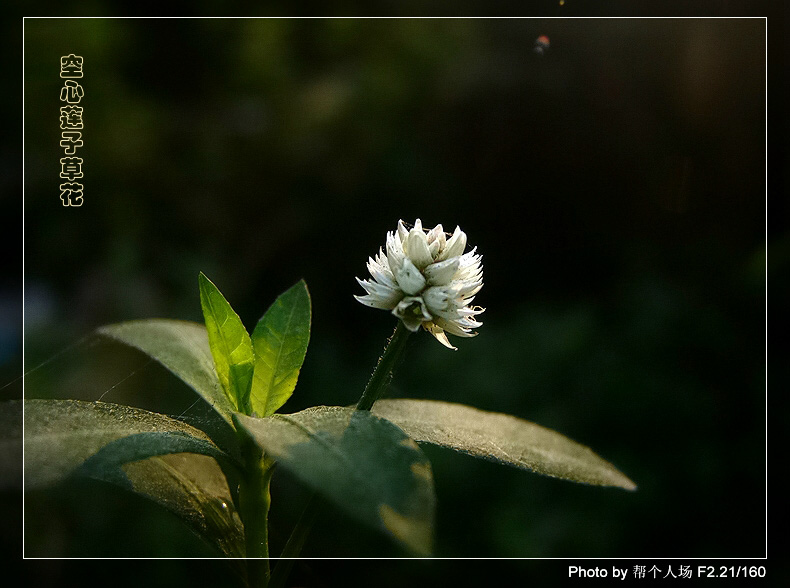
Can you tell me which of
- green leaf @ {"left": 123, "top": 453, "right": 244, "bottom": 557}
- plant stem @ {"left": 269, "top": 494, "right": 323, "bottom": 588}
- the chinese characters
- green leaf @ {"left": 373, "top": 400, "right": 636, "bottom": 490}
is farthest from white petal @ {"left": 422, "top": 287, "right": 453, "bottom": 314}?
the chinese characters

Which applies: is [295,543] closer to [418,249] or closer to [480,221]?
[418,249]

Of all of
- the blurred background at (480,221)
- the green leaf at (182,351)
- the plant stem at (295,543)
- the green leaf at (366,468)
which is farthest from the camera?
the blurred background at (480,221)

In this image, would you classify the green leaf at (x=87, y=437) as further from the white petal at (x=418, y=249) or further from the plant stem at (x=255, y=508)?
the white petal at (x=418, y=249)

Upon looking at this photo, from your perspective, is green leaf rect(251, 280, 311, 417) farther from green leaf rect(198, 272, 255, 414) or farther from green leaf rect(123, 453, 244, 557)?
green leaf rect(123, 453, 244, 557)

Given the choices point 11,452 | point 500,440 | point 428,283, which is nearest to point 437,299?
point 428,283

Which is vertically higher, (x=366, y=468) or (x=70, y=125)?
(x=70, y=125)

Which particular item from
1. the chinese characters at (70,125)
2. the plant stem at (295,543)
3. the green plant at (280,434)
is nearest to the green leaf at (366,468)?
the green plant at (280,434)
